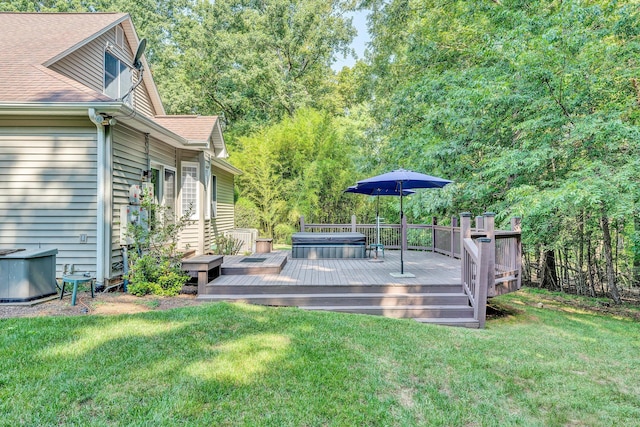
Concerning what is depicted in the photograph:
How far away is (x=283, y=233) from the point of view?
13000 millimetres

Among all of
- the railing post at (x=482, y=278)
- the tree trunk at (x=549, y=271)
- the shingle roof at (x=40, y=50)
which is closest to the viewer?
the railing post at (x=482, y=278)

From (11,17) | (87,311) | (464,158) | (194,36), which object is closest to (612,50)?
(464,158)

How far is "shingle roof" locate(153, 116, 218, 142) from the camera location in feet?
28.4

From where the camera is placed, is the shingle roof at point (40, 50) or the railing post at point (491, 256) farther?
the shingle roof at point (40, 50)

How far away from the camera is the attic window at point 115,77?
808cm

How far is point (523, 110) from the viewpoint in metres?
7.29

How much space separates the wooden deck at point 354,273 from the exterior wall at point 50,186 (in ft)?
7.77

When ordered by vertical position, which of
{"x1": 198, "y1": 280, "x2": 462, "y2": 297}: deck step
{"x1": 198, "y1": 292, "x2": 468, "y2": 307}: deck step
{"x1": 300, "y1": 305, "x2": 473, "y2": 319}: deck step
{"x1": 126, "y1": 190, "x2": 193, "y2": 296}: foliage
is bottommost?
{"x1": 300, "y1": 305, "x2": 473, "y2": 319}: deck step

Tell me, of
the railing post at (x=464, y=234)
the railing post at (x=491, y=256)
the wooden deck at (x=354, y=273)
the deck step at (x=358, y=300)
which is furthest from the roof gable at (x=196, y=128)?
the railing post at (x=491, y=256)

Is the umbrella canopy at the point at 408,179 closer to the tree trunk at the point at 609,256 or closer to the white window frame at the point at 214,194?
the tree trunk at the point at 609,256

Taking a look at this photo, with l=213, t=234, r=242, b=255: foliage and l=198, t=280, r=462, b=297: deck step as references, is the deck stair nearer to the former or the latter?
l=198, t=280, r=462, b=297: deck step

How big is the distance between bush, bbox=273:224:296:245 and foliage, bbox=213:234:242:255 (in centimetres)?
276

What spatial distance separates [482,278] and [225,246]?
7.18 m

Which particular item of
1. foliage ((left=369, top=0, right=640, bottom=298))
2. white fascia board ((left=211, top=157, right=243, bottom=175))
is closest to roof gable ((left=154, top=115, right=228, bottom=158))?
white fascia board ((left=211, top=157, right=243, bottom=175))
